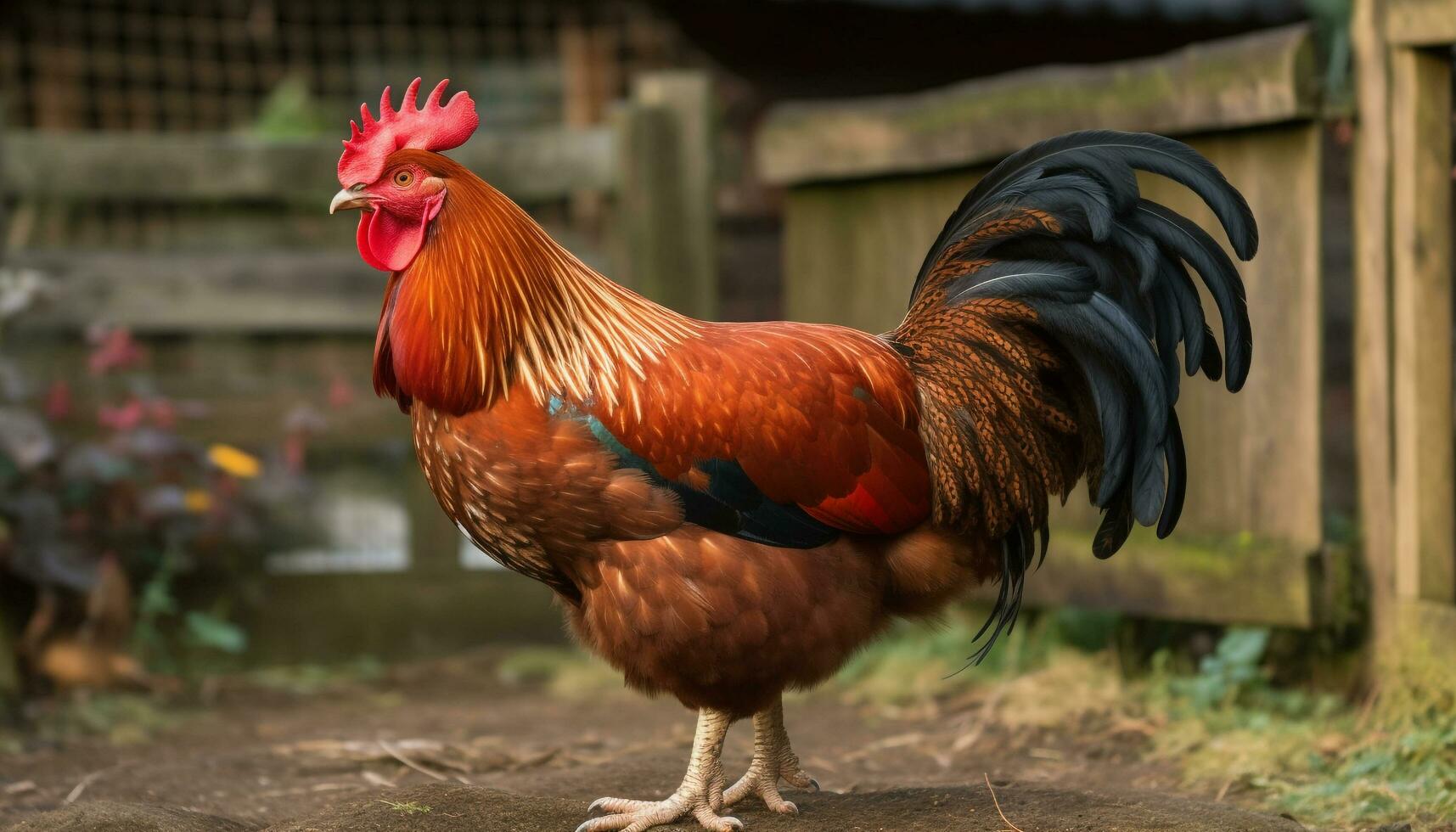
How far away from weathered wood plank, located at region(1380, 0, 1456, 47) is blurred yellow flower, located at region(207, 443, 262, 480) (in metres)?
5.03

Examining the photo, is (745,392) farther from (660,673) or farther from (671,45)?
(671,45)

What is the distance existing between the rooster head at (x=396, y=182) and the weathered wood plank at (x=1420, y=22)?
3168 millimetres

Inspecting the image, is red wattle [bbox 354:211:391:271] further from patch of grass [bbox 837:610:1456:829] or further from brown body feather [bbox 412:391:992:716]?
patch of grass [bbox 837:610:1456:829]

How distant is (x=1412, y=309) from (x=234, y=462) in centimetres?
495

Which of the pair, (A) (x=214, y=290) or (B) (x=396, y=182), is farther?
(A) (x=214, y=290)

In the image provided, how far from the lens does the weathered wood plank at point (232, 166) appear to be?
23.8 ft

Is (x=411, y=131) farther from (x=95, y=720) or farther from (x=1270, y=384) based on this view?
(x=95, y=720)

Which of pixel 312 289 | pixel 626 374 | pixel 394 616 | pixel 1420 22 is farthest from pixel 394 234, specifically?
pixel 394 616

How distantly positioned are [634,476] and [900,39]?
603cm

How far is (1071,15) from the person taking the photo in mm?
8773

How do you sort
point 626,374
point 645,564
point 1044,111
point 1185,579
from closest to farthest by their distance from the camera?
point 645,564, point 626,374, point 1185,579, point 1044,111

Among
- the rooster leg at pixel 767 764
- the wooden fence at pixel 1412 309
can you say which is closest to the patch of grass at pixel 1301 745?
the wooden fence at pixel 1412 309

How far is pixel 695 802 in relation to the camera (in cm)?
408

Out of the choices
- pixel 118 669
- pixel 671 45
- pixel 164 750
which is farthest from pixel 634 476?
pixel 671 45
